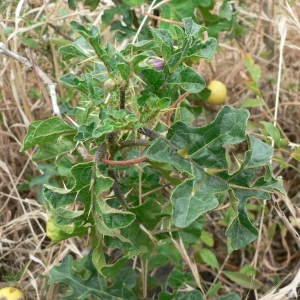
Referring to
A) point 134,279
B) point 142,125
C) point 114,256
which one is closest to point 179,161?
point 142,125

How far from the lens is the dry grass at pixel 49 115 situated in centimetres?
158

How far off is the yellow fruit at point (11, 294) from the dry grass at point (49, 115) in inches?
1.8

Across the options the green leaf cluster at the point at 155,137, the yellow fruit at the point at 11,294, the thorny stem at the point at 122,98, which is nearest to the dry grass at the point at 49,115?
the yellow fruit at the point at 11,294

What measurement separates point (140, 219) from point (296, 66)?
4.77ft

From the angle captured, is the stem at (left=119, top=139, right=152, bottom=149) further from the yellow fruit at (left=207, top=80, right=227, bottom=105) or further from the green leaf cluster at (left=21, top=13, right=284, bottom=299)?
the yellow fruit at (left=207, top=80, right=227, bottom=105)

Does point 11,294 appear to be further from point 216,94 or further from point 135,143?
point 216,94

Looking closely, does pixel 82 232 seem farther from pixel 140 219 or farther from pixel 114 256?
pixel 114 256

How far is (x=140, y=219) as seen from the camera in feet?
3.61

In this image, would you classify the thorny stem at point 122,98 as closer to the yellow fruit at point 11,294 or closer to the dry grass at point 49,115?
the dry grass at point 49,115

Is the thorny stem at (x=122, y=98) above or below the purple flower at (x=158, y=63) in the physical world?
below

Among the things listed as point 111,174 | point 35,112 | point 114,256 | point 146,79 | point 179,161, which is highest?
point 146,79

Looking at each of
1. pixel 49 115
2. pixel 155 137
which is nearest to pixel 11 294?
pixel 49 115

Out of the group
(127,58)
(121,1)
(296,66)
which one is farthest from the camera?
(296,66)

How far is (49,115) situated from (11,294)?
2.14 feet
